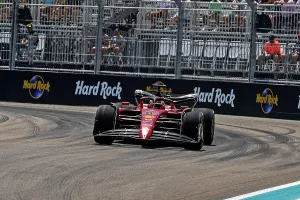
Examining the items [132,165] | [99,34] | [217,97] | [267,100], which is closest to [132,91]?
[99,34]

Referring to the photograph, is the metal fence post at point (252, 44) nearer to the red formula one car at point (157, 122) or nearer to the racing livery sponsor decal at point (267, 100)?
the racing livery sponsor decal at point (267, 100)

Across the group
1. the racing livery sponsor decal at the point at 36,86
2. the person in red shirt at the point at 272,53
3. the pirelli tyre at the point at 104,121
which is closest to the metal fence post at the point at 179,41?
the person in red shirt at the point at 272,53

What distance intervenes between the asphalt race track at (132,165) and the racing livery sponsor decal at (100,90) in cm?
587

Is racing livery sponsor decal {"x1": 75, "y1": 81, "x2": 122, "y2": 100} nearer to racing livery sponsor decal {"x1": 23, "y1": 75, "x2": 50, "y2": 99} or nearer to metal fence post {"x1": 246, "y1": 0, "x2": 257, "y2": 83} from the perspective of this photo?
racing livery sponsor decal {"x1": 23, "y1": 75, "x2": 50, "y2": 99}

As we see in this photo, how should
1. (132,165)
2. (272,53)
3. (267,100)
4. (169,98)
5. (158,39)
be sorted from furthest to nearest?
1. (158,39)
2. (272,53)
3. (267,100)
4. (169,98)
5. (132,165)

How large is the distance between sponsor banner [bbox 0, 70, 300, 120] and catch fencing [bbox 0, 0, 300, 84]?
0.29 metres

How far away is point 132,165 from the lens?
10680 millimetres

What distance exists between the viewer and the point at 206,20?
75.4ft

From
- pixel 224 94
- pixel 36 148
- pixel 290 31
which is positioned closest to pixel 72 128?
pixel 36 148

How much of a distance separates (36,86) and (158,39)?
3765mm

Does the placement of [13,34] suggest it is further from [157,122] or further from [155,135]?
[155,135]

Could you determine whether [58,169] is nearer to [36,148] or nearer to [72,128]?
[36,148]

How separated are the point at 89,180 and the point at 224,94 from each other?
13.4 metres

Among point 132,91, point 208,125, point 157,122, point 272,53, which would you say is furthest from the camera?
point 132,91
